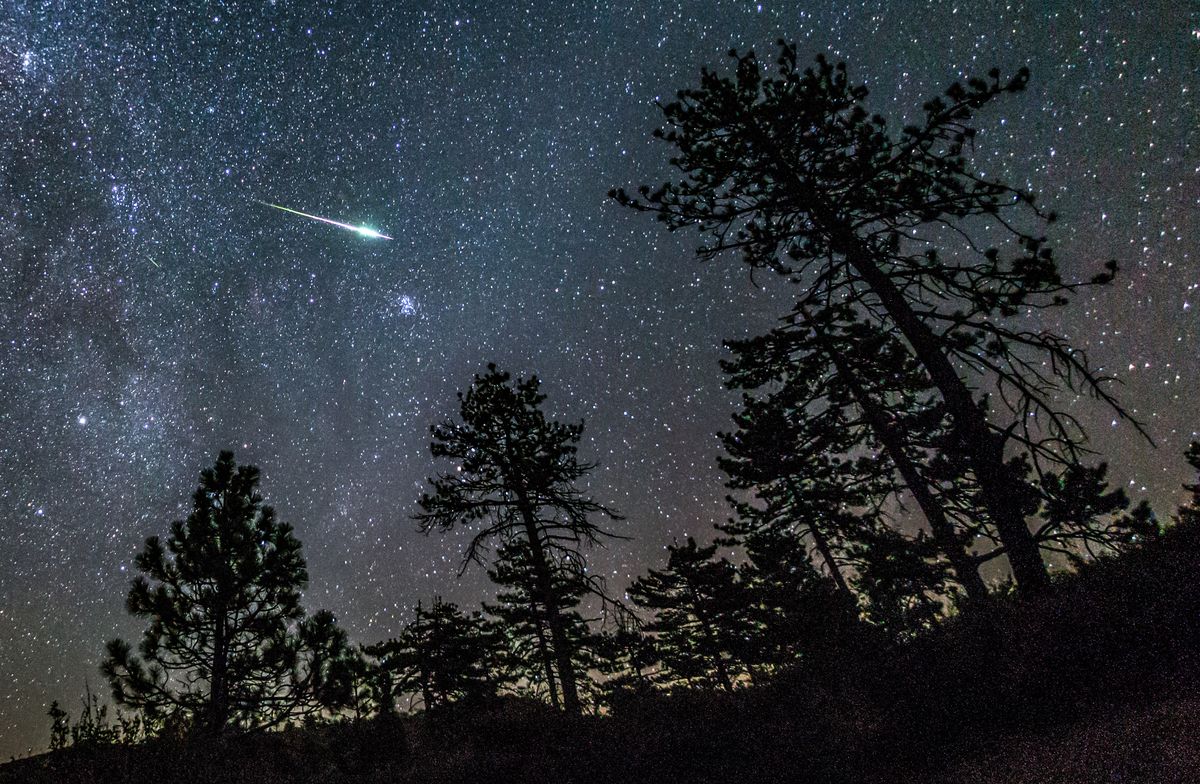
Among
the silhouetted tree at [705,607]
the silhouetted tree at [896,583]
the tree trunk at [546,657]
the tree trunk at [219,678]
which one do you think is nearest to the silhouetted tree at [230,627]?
the tree trunk at [219,678]

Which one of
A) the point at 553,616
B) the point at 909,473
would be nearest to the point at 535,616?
the point at 553,616

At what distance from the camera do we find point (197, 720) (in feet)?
29.9

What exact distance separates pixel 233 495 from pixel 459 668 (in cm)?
1696

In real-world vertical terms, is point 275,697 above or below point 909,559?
above

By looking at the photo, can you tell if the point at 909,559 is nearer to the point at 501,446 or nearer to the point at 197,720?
the point at 501,446

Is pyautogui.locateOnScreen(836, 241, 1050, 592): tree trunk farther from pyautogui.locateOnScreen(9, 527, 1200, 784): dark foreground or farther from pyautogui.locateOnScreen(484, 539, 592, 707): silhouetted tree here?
pyautogui.locateOnScreen(484, 539, 592, 707): silhouetted tree

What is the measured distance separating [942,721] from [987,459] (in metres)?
3.28

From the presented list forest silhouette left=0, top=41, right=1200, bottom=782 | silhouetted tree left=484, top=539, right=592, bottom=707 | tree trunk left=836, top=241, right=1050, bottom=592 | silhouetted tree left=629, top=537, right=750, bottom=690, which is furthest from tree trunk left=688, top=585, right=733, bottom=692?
tree trunk left=836, top=241, right=1050, bottom=592

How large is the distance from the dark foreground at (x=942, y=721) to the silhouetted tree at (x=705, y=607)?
18909 millimetres

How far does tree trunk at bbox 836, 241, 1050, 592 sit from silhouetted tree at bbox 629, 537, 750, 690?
20.8 metres

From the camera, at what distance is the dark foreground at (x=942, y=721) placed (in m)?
4.54

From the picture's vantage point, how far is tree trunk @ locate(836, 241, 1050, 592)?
22.1 ft

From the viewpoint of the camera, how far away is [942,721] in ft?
18.9

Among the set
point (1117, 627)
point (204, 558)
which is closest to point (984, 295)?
point (1117, 627)
